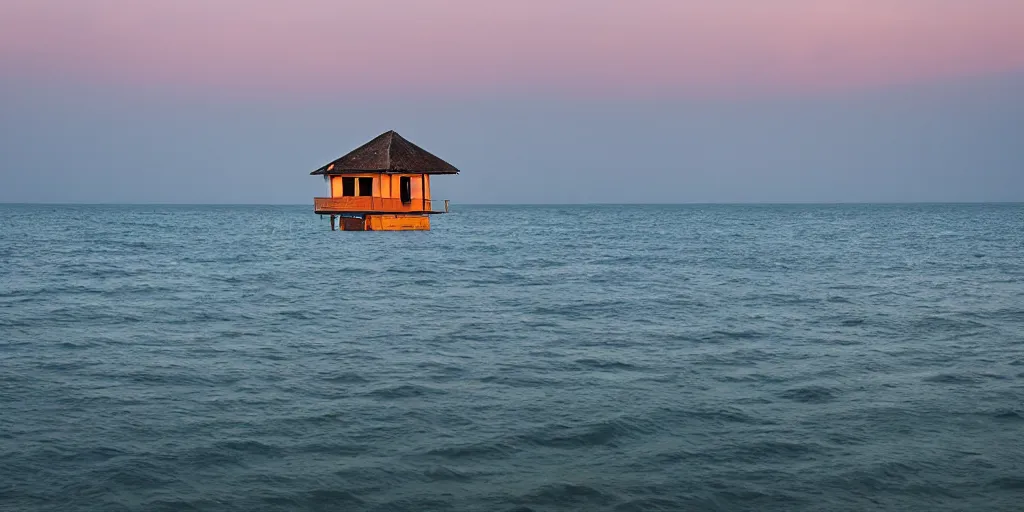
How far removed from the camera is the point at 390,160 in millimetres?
48969

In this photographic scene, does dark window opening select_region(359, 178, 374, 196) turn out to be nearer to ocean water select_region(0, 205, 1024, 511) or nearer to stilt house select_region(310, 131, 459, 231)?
stilt house select_region(310, 131, 459, 231)

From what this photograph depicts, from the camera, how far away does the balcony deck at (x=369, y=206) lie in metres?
50.2

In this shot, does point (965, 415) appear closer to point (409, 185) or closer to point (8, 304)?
point (8, 304)

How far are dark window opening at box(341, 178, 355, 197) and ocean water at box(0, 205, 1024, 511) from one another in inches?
892

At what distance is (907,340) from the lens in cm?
1830

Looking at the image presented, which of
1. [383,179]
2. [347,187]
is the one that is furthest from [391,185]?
[347,187]

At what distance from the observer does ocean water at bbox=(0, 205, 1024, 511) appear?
934cm

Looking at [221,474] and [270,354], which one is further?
[270,354]

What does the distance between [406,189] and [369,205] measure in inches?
105

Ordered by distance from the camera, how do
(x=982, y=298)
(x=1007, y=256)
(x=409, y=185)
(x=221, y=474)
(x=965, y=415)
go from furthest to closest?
(x=409, y=185), (x=1007, y=256), (x=982, y=298), (x=965, y=415), (x=221, y=474)

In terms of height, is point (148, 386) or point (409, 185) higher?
point (409, 185)

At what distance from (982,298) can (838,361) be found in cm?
1241

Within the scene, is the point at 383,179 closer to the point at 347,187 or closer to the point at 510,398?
the point at 347,187

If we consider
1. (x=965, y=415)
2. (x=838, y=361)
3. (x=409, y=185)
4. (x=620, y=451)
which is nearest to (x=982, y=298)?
(x=838, y=361)
